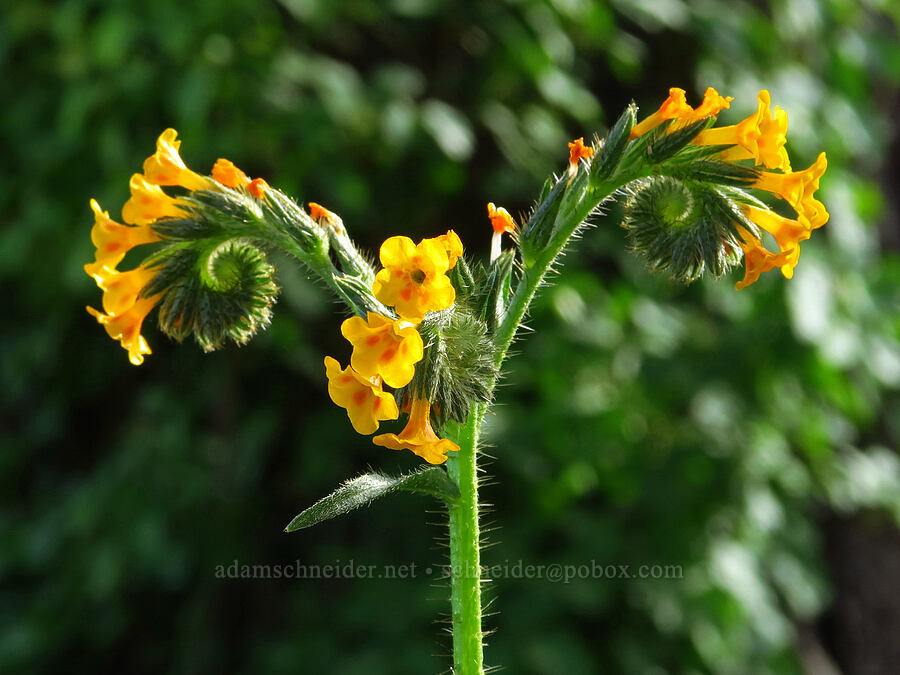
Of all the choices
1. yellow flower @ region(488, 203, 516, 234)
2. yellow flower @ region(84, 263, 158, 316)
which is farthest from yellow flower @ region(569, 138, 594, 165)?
yellow flower @ region(84, 263, 158, 316)

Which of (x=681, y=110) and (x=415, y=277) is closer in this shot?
(x=415, y=277)

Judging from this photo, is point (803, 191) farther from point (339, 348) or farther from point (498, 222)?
point (339, 348)

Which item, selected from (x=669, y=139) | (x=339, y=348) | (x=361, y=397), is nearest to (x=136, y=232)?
(x=361, y=397)

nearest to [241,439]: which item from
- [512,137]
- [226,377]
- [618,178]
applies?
[226,377]

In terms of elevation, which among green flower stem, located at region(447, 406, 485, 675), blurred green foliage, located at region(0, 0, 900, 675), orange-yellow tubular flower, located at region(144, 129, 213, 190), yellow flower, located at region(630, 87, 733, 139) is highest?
blurred green foliage, located at region(0, 0, 900, 675)

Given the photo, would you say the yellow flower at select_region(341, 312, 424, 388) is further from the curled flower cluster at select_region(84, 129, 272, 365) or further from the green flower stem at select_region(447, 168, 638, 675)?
the curled flower cluster at select_region(84, 129, 272, 365)

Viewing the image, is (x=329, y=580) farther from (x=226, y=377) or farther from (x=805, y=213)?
(x=805, y=213)
